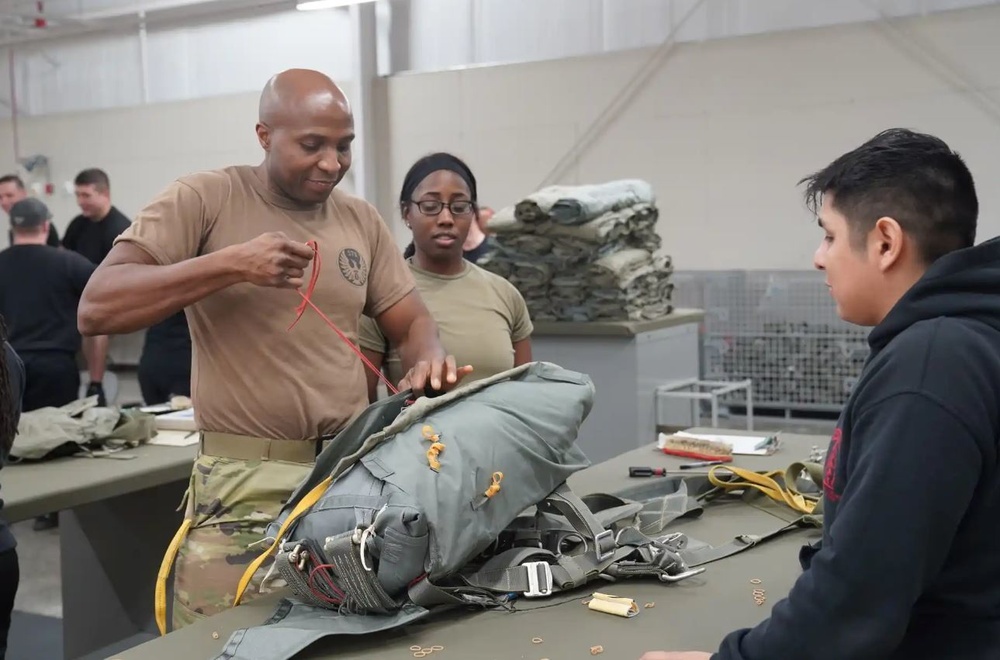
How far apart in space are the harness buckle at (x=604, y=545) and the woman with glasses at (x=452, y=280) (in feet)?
3.12

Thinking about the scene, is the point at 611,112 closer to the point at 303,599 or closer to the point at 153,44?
the point at 153,44

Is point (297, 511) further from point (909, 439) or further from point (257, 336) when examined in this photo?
point (909, 439)

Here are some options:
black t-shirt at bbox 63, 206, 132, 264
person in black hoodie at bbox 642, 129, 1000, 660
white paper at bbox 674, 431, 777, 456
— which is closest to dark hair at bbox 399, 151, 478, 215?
white paper at bbox 674, 431, 777, 456

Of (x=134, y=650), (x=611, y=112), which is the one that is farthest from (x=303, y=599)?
(x=611, y=112)

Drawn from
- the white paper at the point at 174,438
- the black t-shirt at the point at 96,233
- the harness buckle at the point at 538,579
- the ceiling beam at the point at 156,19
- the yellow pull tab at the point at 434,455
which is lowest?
the white paper at the point at 174,438

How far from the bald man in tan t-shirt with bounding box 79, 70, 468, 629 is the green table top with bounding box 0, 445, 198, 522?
0.85m

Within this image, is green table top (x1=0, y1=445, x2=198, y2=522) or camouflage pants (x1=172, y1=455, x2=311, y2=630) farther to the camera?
green table top (x1=0, y1=445, x2=198, y2=522)

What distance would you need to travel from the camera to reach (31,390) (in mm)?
4465

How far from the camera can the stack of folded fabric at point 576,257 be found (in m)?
4.21

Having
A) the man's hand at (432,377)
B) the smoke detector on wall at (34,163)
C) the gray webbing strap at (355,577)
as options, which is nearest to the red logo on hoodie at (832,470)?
the gray webbing strap at (355,577)

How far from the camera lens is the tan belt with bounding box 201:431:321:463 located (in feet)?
5.80

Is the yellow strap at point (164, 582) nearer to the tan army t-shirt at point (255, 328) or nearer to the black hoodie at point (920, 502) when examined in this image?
the tan army t-shirt at point (255, 328)

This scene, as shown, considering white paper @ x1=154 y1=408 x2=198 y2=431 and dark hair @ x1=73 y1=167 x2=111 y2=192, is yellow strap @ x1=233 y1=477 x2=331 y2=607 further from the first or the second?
dark hair @ x1=73 y1=167 x2=111 y2=192

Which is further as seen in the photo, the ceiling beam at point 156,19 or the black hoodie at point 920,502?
the ceiling beam at point 156,19
